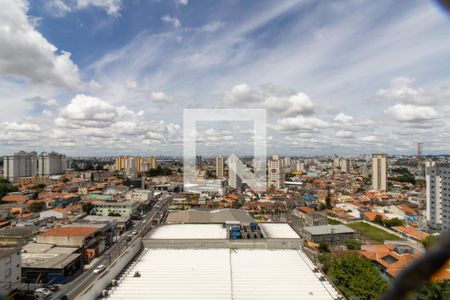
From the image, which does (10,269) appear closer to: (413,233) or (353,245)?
(353,245)

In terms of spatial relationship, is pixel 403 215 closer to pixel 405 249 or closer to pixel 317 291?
pixel 405 249

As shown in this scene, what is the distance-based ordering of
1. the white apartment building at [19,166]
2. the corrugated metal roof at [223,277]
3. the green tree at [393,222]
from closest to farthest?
the corrugated metal roof at [223,277] < the green tree at [393,222] < the white apartment building at [19,166]

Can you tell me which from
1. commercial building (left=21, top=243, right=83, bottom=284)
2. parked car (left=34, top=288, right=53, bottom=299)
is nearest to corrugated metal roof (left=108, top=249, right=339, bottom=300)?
parked car (left=34, top=288, right=53, bottom=299)

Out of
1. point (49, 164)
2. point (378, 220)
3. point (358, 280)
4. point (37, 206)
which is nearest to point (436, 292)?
point (358, 280)

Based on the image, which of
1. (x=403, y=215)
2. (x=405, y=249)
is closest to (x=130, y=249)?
(x=405, y=249)

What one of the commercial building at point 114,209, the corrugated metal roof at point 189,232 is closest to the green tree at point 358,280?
the corrugated metal roof at point 189,232

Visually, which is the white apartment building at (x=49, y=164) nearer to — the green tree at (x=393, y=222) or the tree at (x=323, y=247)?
the tree at (x=323, y=247)

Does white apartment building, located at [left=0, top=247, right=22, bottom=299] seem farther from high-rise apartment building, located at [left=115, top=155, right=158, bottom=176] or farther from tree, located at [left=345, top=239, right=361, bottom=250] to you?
high-rise apartment building, located at [left=115, top=155, right=158, bottom=176]
